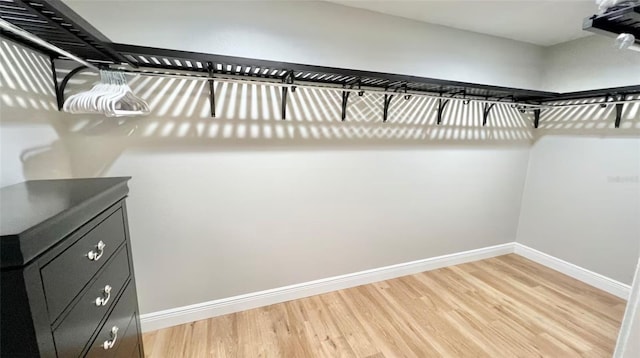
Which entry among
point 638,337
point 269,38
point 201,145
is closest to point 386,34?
point 269,38

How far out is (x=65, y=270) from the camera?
724 millimetres

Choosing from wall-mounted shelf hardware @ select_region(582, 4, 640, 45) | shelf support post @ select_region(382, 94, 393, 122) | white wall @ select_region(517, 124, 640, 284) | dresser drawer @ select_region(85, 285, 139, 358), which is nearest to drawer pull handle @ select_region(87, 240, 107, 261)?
dresser drawer @ select_region(85, 285, 139, 358)

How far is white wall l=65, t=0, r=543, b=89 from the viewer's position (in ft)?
4.87

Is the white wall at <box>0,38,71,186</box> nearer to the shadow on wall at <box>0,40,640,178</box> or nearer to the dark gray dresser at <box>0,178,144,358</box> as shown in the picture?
the shadow on wall at <box>0,40,640,178</box>

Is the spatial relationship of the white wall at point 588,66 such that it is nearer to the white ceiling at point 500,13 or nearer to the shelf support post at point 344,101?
the white ceiling at point 500,13

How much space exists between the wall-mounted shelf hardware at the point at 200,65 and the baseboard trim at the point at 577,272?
1.33 meters

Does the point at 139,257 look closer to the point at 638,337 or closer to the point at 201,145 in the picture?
the point at 201,145

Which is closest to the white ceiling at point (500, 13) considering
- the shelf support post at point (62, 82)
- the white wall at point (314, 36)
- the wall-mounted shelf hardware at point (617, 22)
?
the white wall at point (314, 36)

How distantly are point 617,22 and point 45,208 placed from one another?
210 cm

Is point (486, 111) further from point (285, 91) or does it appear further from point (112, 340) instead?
point (112, 340)

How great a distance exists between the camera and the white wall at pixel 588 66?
2105 millimetres

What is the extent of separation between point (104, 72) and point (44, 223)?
99cm

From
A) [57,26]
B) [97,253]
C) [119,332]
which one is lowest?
[119,332]

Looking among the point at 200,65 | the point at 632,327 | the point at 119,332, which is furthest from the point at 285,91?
the point at 632,327
